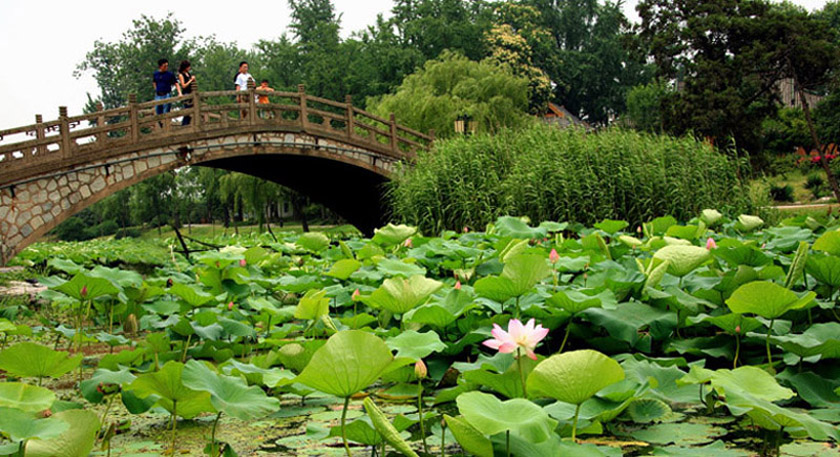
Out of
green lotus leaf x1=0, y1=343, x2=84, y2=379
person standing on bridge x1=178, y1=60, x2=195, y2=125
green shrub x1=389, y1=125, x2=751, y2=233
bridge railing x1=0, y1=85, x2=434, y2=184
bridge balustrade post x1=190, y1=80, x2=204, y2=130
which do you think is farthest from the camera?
person standing on bridge x1=178, y1=60, x2=195, y2=125

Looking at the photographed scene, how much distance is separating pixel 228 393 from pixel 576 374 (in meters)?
0.60

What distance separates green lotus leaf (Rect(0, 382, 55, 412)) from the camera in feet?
3.91

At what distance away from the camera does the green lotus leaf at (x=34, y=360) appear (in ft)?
4.61

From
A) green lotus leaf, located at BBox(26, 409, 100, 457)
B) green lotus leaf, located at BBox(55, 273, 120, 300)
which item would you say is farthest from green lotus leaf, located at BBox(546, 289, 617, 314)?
green lotus leaf, located at BBox(55, 273, 120, 300)

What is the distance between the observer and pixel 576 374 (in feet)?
3.51

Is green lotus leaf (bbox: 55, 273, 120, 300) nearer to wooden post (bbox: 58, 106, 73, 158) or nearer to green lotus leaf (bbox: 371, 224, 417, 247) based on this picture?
green lotus leaf (bbox: 371, 224, 417, 247)

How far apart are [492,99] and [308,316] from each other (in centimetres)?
2029

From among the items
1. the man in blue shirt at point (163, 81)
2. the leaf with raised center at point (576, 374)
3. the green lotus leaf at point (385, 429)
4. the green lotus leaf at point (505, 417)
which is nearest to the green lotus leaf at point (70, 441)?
the green lotus leaf at point (385, 429)

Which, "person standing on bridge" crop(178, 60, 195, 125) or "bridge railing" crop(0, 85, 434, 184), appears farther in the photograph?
"person standing on bridge" crop(178, 60, 195, 125)

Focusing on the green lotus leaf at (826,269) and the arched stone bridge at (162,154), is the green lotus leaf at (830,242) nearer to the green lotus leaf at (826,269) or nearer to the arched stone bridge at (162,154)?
the green lotus leaf at (826,269)

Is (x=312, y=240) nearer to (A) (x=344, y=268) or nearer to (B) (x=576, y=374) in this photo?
(A) (x=344, y=268)

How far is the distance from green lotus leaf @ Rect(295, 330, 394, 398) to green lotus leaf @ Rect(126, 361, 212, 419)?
0.89 feet

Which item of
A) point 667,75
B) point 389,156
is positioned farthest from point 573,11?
point 389,156

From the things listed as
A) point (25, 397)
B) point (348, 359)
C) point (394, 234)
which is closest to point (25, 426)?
point (25, 397)
